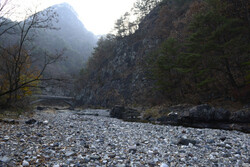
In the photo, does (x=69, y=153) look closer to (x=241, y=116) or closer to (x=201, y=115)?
(x=201, y=115)

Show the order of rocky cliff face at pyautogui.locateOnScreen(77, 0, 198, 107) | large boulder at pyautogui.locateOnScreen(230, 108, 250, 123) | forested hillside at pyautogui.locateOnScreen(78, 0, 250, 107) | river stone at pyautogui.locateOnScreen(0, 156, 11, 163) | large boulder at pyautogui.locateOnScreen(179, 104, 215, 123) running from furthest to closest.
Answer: rocky cliff face at pyautogui.locateOnScreen(77, 0, 198, 107)
forested hillside at pyautogui.locateOnScreen(78, 0, 250, 107)
large boulder at pyautogui.locateOnScreen(179, 104, 215, 123)
large boulder at pyautogui.locateOnScreen(230, 108, 250, 123)
river stone at pyautogui.locateOnScreen(0, 156, 11, 163)

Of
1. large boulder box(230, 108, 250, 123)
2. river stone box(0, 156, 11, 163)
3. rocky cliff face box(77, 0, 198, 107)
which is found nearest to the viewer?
river stone box(0, 156, 11, 163)

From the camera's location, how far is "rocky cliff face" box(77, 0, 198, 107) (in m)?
43.1

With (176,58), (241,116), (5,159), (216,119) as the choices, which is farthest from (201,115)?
(5,159)

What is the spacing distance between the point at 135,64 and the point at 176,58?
29865mm

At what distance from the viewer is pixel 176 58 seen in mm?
26156

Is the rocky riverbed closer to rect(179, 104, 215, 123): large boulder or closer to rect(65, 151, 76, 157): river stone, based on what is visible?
rect(65, 151, 76, 157): river stone

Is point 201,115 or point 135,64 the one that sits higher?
point 135,64

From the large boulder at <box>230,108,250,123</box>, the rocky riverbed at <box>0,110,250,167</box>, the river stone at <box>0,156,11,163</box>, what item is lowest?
the rocky riverbed at <box>0,110,250,167</box>

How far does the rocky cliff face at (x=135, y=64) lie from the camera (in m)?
43.1

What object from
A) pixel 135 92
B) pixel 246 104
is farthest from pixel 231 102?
pixel 135 92

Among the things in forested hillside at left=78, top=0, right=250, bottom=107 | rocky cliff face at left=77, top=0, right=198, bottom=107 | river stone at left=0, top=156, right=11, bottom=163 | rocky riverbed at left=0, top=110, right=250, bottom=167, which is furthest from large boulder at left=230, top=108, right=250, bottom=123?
rocky cliff face at left=77, top=0, right=198, bottom=107

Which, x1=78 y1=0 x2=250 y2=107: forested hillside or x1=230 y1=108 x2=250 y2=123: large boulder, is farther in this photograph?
x1=78 y1=0 x2=250 y2=107: forested hillside

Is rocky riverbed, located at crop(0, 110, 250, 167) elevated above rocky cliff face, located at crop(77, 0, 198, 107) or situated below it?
below
